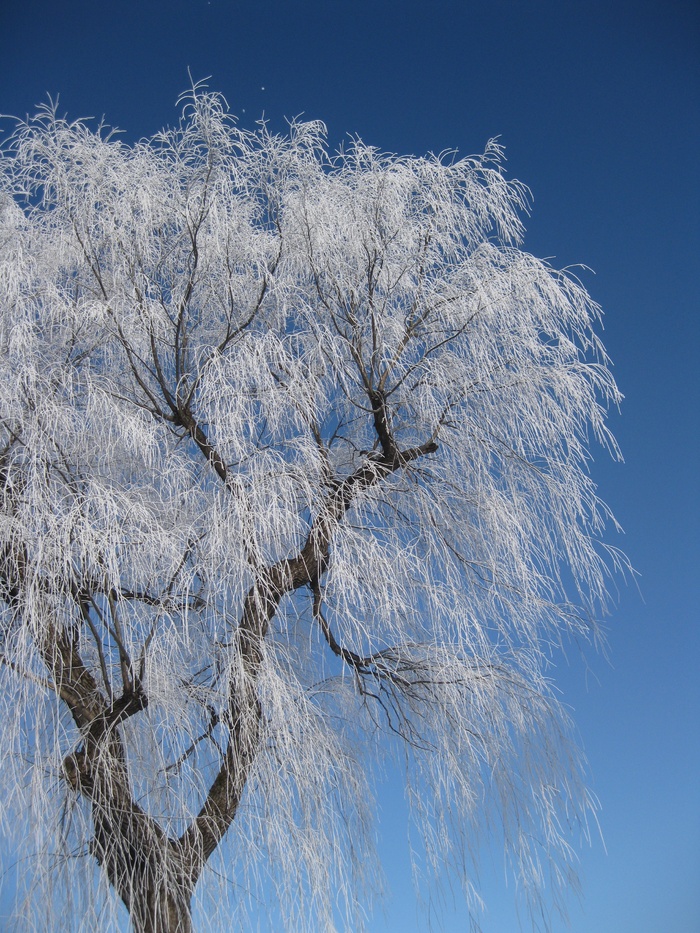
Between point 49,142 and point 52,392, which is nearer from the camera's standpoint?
point 52,392

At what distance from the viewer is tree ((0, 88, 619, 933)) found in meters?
2.54

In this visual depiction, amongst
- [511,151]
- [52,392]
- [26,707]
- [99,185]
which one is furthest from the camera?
[511,151]

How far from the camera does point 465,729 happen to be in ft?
9.32

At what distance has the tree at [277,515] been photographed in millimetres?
2537

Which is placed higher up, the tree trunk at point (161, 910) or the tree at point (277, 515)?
the tree at point (277, 515)

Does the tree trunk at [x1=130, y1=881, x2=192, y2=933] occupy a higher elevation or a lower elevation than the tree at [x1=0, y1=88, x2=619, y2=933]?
lower

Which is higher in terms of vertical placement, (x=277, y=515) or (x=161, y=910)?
(x=277, y=515)

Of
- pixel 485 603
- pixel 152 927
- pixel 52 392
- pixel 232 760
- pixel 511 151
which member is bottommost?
pixel 152 927

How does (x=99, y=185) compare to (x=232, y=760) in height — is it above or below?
above

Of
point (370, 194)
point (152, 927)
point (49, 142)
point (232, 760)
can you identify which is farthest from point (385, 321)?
point (152, 927)

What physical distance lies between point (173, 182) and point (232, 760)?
173 centimetres

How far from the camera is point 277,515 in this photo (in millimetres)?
2627

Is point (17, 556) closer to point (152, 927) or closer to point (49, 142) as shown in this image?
point (152, 927)

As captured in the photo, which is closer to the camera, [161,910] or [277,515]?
[161,910]
